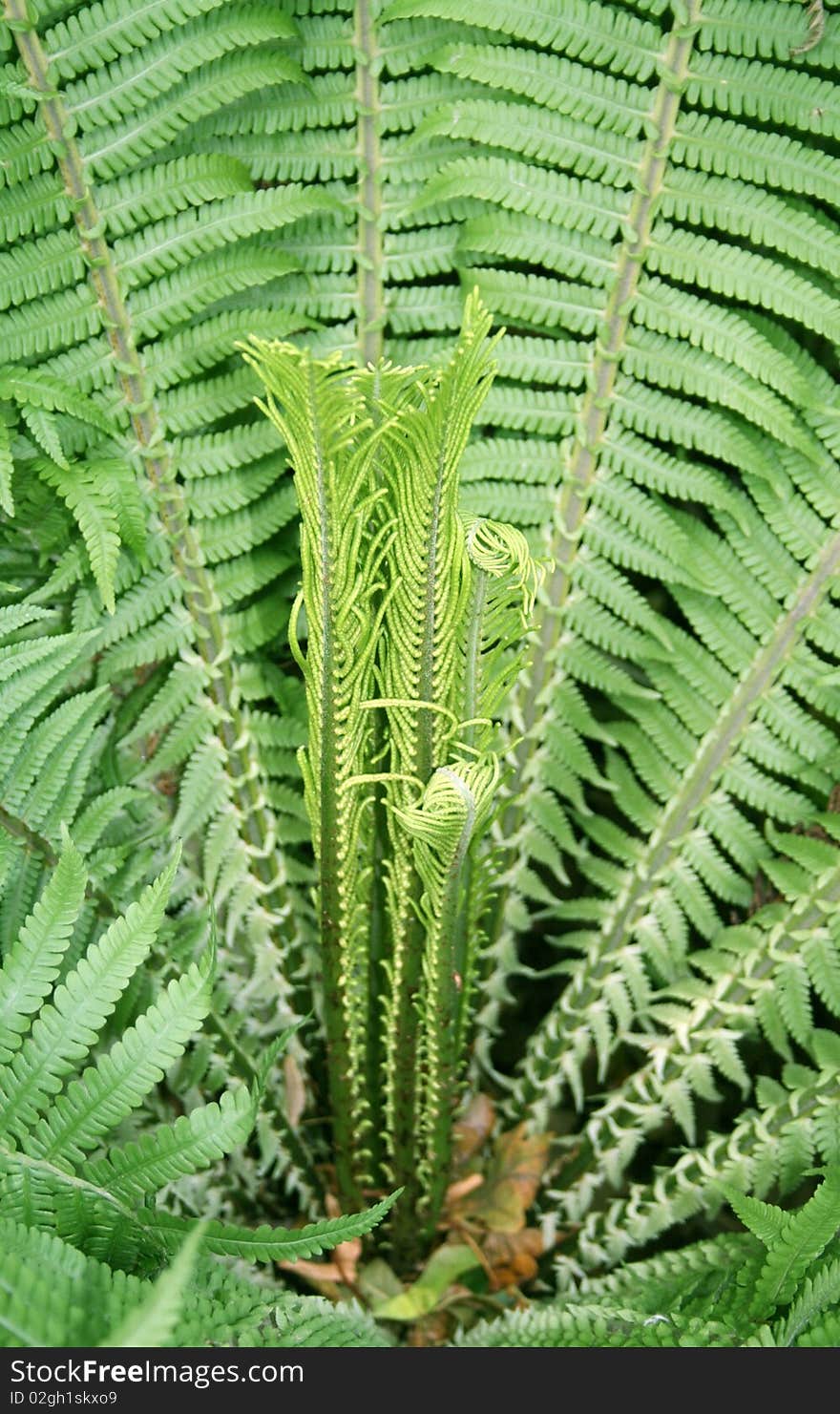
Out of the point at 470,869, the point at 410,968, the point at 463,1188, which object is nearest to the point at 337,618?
the point at 470,869

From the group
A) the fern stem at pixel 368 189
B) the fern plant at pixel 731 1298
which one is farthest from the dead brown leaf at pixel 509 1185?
the fern stem at pixel 368 189

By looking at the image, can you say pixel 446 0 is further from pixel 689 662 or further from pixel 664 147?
pixel 689 662

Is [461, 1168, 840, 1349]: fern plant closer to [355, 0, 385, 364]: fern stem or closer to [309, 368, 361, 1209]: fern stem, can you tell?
[309, 368, 361, 1209]: fern stem

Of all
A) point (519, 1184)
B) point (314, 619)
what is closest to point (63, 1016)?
point (314, 619)

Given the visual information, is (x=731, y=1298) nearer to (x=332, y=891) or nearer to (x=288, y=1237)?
(x=288, y=1237)

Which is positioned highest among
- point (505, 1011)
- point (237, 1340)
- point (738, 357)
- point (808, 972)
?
point (738, 357)

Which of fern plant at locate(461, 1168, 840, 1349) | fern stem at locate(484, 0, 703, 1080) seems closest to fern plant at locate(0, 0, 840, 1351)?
fern stem at locate(484, 0, 703, 1080)

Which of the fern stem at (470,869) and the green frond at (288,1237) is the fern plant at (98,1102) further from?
the fern stem at (470,869)
